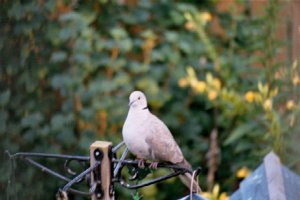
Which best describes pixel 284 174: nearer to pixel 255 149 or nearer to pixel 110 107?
pixel 255 149

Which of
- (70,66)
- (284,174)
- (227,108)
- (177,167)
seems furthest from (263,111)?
(177,167)

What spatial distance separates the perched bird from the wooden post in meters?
0.07

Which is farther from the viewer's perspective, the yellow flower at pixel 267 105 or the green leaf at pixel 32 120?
the green leaf at pixel 32 120

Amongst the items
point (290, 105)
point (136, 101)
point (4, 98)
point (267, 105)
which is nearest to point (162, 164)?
point (136, 101)

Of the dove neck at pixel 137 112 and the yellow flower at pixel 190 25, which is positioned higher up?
the yellow flower at pixel 190 25

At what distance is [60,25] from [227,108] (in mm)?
821

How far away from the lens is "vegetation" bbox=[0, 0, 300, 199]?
2992mm

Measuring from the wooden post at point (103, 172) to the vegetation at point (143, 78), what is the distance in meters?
1.52

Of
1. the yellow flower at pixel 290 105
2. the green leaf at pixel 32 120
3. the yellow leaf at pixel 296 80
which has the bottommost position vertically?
the yellow flower at pixel 290 105

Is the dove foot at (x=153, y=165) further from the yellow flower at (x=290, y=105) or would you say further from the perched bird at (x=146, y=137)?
the yellow flower at (x=290, y=105)

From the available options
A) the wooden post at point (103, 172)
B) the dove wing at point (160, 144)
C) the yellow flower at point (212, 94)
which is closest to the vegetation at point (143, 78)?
the yellow flower at point (212, 94)

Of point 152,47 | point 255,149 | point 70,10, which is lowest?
point 255,149

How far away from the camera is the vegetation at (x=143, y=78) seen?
299cm

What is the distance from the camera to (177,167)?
1.46 m
